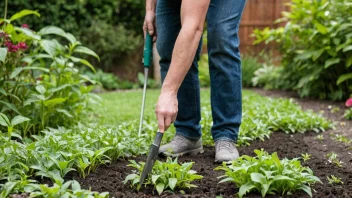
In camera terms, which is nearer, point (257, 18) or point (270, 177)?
point (270, 177)

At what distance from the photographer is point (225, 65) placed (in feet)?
10.1

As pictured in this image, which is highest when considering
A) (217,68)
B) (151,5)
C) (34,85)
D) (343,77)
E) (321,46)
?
(151,5)

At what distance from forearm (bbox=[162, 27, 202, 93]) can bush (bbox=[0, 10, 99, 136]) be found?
1.62 meters

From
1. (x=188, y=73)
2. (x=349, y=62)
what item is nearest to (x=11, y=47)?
(x=188, y=73)

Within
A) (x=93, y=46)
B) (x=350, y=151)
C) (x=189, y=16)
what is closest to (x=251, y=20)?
(x=93, y=46)

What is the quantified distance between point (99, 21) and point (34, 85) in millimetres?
5863

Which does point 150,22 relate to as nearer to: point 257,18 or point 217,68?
point 217,68

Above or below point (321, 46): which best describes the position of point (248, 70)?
below

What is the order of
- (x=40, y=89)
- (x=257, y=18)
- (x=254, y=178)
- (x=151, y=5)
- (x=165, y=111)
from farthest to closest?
(x=257, y=18)
(x=40, y=89)
(x=151, y=5)
(x=165, y=111)
(x=254, y=178)

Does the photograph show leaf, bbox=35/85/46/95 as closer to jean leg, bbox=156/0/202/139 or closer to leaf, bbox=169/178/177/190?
jean leg, bbox=156/0/202/139

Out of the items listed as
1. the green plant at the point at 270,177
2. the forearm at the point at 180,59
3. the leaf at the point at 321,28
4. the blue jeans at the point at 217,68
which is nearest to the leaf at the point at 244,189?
the green plant at the point at 270,177

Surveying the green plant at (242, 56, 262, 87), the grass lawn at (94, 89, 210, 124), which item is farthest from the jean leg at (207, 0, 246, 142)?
the green plant at (242, 56, 262, 87)

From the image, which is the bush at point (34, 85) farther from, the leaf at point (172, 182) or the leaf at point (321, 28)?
the leaf at point (321, 28)

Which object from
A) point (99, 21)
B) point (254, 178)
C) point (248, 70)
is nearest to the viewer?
point (254, 178)
